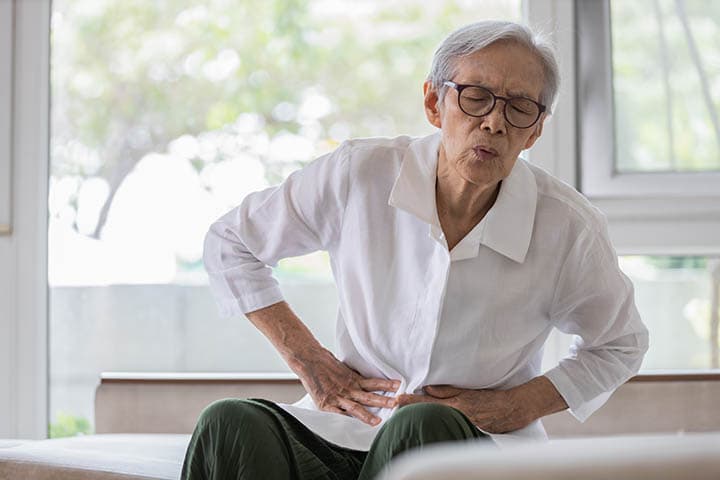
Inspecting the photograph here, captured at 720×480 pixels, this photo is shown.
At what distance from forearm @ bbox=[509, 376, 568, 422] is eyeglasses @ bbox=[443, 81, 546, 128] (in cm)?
48

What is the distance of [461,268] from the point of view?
1.96 metres

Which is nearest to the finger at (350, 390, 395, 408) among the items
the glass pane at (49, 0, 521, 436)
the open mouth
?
the open mouth

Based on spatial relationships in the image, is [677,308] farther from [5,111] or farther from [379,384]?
[5,111]

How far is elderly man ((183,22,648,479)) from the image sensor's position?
191cm

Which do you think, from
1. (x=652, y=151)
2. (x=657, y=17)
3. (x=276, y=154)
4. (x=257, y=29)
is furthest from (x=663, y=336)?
(x=257, y=29)

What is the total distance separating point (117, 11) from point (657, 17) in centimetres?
159

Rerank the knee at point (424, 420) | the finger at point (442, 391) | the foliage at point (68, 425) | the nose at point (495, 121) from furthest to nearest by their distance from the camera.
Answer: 1. the foliage at point (68, 425)
2. the finger at point (442, 391)
3. the nose at point (495, 121)
4. the knee at point (424, 420)

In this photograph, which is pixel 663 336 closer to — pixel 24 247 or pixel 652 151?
pixel 652 151

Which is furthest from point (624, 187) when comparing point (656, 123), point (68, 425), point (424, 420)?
point (68, 425)

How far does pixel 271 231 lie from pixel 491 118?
505 millimetres

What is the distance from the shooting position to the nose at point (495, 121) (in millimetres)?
1872

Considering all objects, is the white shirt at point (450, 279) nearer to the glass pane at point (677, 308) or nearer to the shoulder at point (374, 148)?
the shoulder at point (374, 148)

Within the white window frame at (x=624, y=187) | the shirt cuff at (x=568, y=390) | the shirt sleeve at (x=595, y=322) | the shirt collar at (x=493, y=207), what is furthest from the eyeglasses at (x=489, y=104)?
the white window frame at (x=624, y=187)

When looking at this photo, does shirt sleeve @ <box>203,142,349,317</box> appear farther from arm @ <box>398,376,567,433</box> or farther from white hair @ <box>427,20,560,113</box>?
arm @ <box>398,376,567,433</box>
